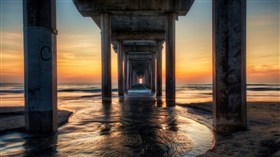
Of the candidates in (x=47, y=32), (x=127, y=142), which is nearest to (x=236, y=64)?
(x=127, y=142)

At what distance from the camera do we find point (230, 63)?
6.02 m

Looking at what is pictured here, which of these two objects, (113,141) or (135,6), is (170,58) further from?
(113,141)

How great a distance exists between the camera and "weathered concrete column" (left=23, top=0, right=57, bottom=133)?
5.76 m

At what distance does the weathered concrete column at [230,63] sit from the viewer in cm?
601

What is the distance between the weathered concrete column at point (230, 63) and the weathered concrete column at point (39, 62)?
14.9 ft

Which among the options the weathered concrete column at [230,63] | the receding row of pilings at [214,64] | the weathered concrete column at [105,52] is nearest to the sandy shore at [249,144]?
the weathered concrete column at [230,63]

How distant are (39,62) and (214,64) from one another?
15.8 ft

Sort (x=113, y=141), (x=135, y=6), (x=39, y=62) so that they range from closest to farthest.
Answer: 1. (x=113, y=141)
2. (x=39, y=62)
3. (x=135, y=6)

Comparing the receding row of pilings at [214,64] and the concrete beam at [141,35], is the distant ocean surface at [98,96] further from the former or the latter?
the receding row of pilings at [214,64]

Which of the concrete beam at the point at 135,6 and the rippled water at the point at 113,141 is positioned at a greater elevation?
the concrete beam at the point at 135,6

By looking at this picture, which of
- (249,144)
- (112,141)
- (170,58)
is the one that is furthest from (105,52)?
(249,144)

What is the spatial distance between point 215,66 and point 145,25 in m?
15.3

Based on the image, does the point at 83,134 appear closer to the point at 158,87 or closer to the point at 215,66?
the point at 215,66

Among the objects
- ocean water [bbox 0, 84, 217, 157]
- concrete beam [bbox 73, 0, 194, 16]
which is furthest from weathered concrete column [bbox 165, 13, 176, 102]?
ocean water [bbox 0, 84, 217, 157]
